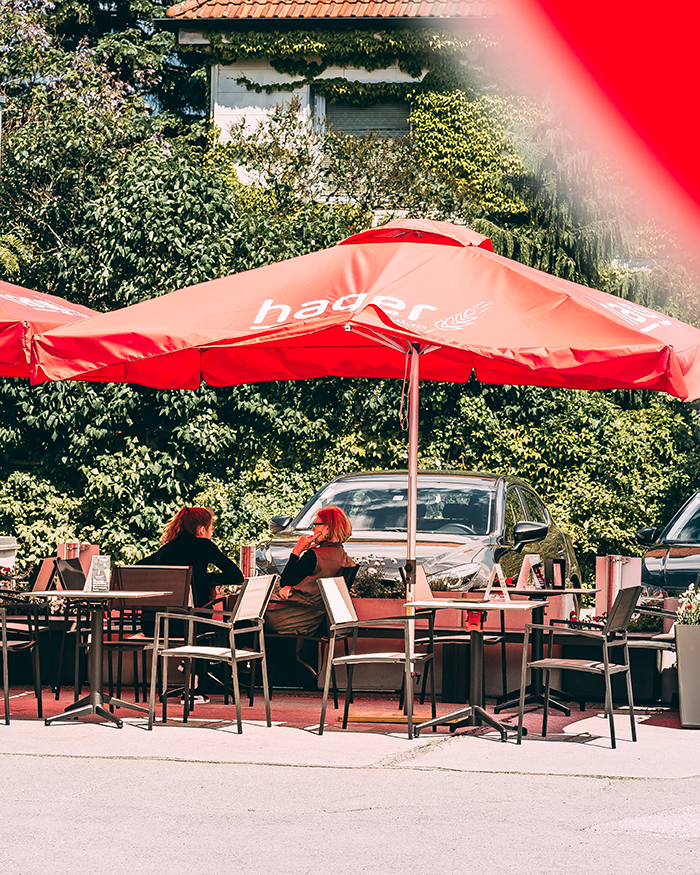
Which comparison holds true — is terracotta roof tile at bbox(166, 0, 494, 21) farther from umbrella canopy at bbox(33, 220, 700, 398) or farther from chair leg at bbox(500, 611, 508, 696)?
chair leg at bbox(500, 611, 508, 696)

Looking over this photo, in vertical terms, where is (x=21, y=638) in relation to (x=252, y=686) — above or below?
above

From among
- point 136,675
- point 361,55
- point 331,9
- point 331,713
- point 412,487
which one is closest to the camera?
point 412,487

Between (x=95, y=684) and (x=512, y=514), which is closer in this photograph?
(x=95, y=684)

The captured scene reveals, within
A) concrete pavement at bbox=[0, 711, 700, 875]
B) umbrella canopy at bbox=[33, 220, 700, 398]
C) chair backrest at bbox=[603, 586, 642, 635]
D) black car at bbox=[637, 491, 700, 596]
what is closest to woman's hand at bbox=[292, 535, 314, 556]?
umbrella canopy at bbox=[33, 220, 700, 398]

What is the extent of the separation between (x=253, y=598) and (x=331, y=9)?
16288mm

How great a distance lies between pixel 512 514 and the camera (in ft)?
40.5

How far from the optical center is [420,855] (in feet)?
17.1

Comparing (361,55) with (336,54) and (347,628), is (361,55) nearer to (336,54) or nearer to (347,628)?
(336,54)

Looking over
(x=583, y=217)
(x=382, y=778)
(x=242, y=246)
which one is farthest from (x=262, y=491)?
(x=382, y=778)

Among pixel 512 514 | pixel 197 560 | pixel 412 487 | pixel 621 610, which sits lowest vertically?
pixel 621 610

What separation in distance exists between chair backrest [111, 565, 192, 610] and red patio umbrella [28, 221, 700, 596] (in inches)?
59.5

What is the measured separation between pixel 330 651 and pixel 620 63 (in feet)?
61.8

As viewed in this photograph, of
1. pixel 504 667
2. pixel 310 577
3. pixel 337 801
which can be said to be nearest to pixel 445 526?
pixel 504 667

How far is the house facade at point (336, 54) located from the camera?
22203 mm
